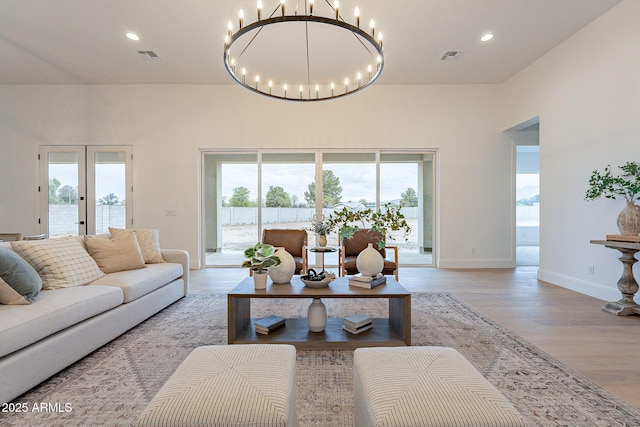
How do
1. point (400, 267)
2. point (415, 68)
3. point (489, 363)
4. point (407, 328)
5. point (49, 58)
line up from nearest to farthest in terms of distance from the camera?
point (489, 363) < point (407, 328) < point (49, 58) < point (415, 68) < point (400, 267)

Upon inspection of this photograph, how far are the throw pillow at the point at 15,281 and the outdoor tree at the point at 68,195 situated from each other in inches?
177

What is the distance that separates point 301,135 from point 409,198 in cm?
239

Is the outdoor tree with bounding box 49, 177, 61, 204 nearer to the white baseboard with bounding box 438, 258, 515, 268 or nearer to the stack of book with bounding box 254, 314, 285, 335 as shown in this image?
the stack of book with bounding box 254, 314, 285, 335

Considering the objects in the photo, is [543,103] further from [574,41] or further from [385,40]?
[385,40]

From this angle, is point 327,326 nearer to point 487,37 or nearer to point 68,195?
point 487,37

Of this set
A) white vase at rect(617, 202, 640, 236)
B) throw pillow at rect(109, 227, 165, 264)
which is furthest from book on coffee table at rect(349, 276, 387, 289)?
white vase at rect(617, 202, 640, 236)

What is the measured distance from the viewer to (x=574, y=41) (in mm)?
4195

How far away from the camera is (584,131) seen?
13.4ft

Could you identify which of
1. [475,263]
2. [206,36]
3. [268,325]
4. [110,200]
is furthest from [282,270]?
[110,200]

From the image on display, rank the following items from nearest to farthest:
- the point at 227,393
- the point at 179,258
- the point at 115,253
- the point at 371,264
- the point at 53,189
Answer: the point at 227,393 → the point at 371,264 → the point at 115,253 → the point at 179,258 → the point at 53,189

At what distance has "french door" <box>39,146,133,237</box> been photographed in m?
5.79

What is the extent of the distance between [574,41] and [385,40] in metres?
2.50

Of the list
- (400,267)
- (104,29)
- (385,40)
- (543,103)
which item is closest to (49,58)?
(104,29)

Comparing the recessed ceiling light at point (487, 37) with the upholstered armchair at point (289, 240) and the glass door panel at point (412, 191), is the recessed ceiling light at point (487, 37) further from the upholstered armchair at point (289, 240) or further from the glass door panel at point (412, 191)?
Result: the upholstered armchair at point (289, 240)
